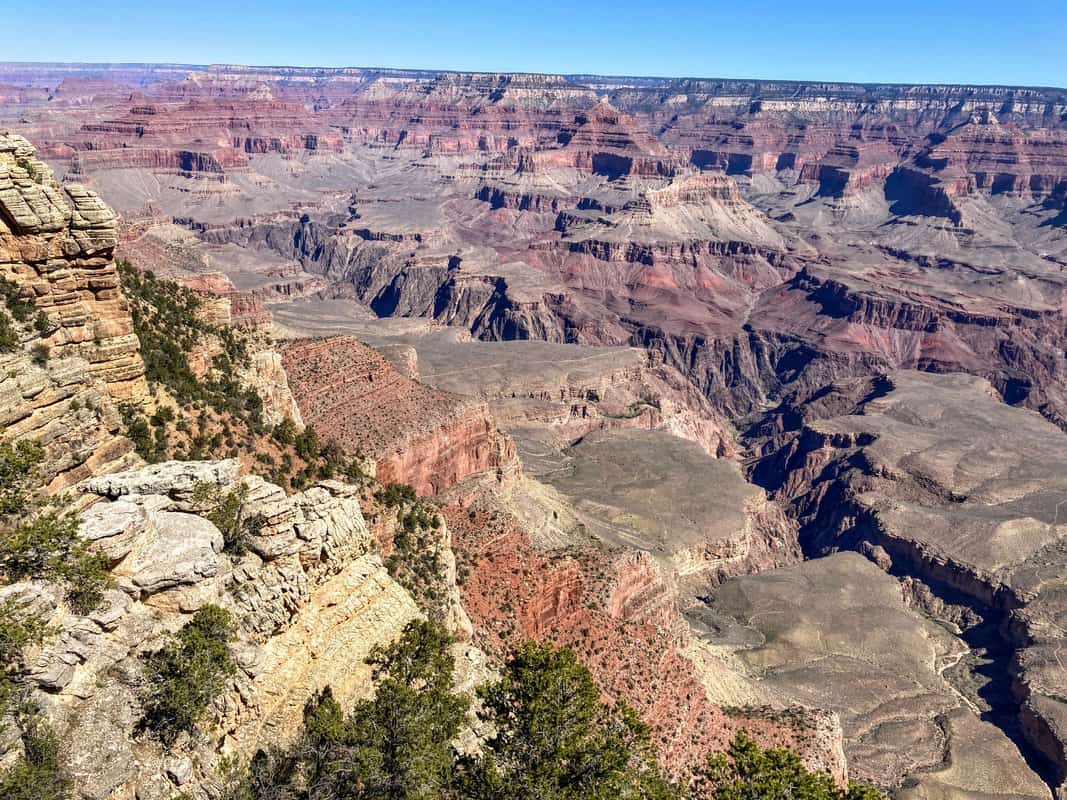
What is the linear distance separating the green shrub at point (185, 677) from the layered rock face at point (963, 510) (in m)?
68.7

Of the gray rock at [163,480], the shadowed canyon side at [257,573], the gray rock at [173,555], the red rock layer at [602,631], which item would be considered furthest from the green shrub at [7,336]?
the red rock layer at [602,631]

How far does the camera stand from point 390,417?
62.2 metres

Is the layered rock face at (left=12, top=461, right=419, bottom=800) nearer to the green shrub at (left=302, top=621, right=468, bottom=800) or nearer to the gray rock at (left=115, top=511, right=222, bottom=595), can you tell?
the gray rock at (left=115, top=511, right=222, bottom=595)

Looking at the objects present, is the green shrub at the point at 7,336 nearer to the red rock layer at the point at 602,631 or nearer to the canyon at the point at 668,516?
the canyon at the point at 668,516

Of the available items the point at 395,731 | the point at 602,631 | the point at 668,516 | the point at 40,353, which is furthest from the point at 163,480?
the point at 668,516

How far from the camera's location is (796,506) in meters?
128

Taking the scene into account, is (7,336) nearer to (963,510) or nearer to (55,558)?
(55,558)

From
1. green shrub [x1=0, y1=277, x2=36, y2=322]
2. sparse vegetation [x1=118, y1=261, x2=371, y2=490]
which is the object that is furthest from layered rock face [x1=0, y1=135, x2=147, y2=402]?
sparse vegetation [x1=118, y1=261, x2=371, y2=490]

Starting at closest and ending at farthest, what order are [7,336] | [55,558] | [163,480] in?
[55,558] → [163,480] → [7,336]

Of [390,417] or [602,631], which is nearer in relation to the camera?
[602,631]

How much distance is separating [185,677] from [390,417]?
44714 millimetres

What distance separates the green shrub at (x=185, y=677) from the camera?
17.8 meters

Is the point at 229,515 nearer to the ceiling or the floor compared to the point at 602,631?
nearer to the ceiling

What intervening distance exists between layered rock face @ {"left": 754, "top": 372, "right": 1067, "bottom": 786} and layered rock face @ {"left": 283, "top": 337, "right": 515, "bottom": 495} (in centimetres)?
5417
